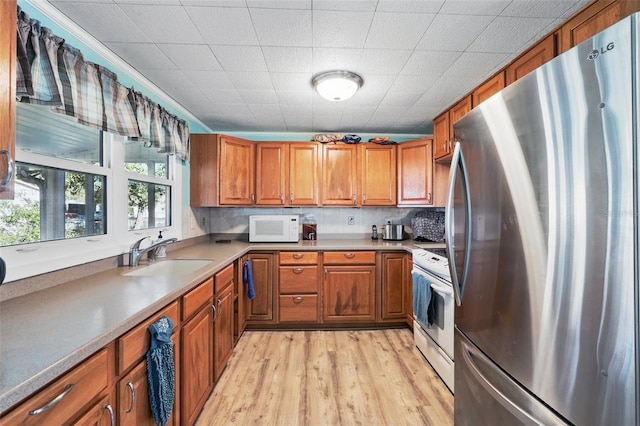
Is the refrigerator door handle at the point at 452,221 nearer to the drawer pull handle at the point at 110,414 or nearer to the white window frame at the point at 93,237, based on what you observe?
the drawer pull handle at the point at 110,414

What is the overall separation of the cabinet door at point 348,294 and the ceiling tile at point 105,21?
7.84 feet

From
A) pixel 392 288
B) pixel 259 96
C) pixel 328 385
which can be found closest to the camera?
pixel 328 385

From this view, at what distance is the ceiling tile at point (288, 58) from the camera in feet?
5.64

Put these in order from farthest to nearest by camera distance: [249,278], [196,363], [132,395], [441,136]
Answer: [441,136], [249,278], [196,363], [132,395]

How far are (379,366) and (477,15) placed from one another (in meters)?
2.43

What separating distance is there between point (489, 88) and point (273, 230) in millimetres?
2411

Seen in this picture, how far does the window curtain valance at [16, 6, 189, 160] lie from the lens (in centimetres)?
116

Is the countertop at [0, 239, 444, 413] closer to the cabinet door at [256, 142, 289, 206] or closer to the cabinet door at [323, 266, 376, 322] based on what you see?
the cabinet door at [323, 266, 376, 322]

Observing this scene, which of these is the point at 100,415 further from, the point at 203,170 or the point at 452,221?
the point at 203,170

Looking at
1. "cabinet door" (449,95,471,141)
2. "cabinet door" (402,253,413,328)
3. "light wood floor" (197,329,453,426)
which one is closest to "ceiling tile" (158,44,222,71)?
"cabinet door" (449,95,471,141)

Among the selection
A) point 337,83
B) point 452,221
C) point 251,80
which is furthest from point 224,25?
point 452,221

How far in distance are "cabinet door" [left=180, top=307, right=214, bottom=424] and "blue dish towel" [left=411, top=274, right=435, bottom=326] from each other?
5.26ft

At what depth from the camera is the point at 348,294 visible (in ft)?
9.48

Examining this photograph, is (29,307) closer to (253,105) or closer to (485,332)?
(485,332)
